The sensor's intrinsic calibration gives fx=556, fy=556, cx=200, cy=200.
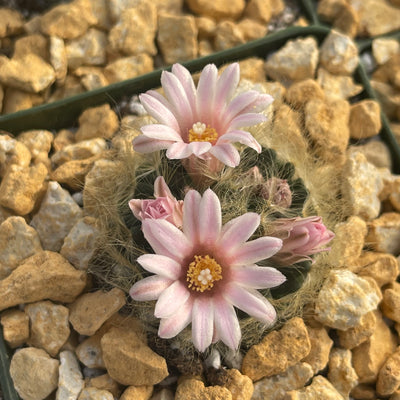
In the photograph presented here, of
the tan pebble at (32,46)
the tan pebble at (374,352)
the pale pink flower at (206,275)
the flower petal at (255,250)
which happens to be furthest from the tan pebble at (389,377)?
the tan pebble at (32,46)

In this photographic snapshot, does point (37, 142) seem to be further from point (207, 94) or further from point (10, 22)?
point (207, 94)

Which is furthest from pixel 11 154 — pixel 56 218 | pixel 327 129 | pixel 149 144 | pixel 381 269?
pixel 381 269

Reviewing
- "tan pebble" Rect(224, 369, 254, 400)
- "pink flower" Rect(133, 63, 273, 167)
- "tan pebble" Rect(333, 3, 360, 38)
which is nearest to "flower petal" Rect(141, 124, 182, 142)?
"pink flower" Rect(133, 63, 273, 167)

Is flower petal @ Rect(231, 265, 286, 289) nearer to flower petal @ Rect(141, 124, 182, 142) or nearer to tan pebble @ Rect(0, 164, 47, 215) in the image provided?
flower petal @ Rect(141, 124, 182, 142)

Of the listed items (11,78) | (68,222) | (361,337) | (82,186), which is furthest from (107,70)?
Result: (361,337)

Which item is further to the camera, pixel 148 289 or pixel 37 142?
pixel 37 142
